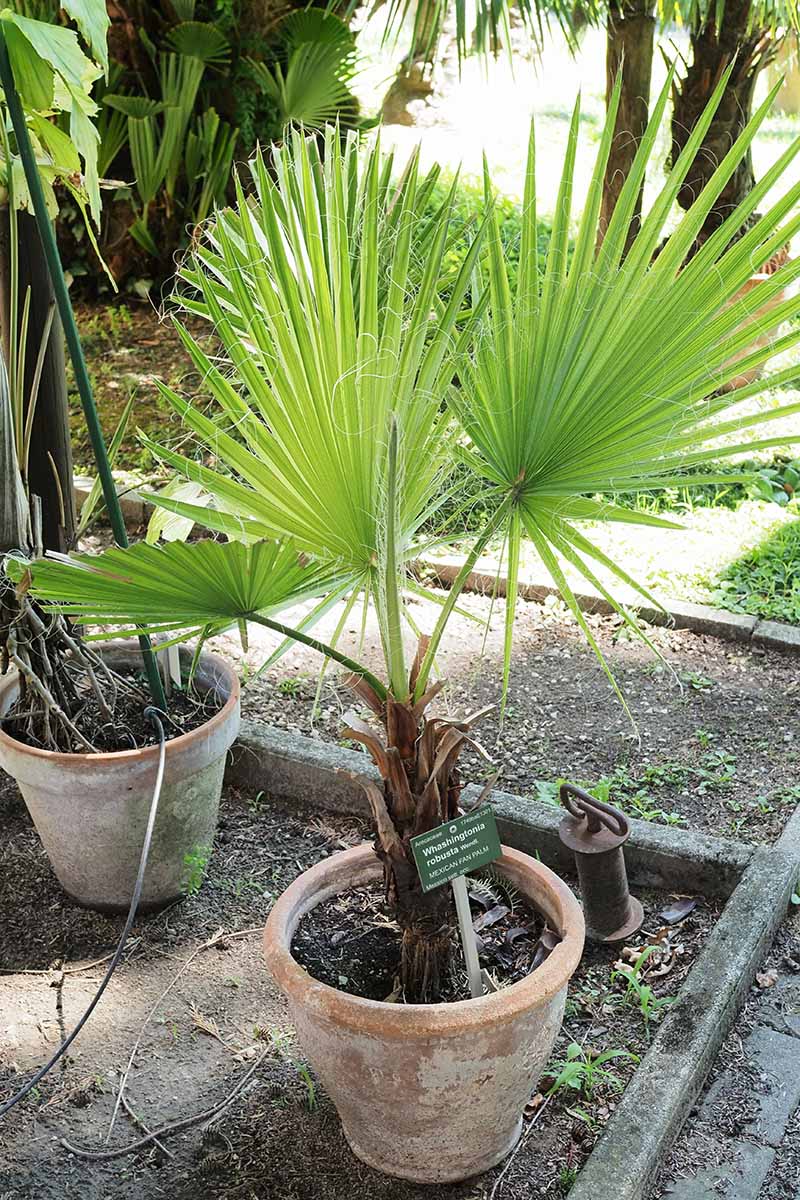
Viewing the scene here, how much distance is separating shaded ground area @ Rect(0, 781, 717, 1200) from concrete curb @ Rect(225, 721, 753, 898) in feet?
0.22

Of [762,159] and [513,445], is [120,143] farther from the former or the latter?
[762,159]

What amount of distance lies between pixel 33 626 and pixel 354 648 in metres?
1.43

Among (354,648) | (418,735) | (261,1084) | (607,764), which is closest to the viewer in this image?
(418,735)

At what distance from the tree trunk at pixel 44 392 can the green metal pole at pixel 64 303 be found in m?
0.64

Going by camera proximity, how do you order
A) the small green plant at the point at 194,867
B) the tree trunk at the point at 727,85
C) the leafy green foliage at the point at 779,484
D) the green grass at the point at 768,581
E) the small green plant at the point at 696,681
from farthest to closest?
the tree trunk at the point at 727,85, the leafy green foliage at the point at 779,484, the green grass at the point at 768,581, the small green plant at the point at 696,681, the small green plant at the point at 194,867

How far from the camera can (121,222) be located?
6.37 m

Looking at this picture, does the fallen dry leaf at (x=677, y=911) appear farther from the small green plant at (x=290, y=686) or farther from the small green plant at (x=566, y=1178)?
the small green plant at (x=290, y=686)

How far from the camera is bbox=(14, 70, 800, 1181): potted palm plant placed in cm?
158

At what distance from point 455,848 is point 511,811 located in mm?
Answer: 973

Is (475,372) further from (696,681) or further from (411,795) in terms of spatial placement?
(696,681)

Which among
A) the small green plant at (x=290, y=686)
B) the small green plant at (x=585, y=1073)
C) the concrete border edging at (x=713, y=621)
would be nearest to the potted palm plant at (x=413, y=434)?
the small green plant at (x=585, y=1073)

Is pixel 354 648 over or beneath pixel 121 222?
beneath

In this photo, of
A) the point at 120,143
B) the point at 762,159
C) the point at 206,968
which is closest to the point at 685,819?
the point at 206,968

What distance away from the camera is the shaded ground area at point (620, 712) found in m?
2.96
